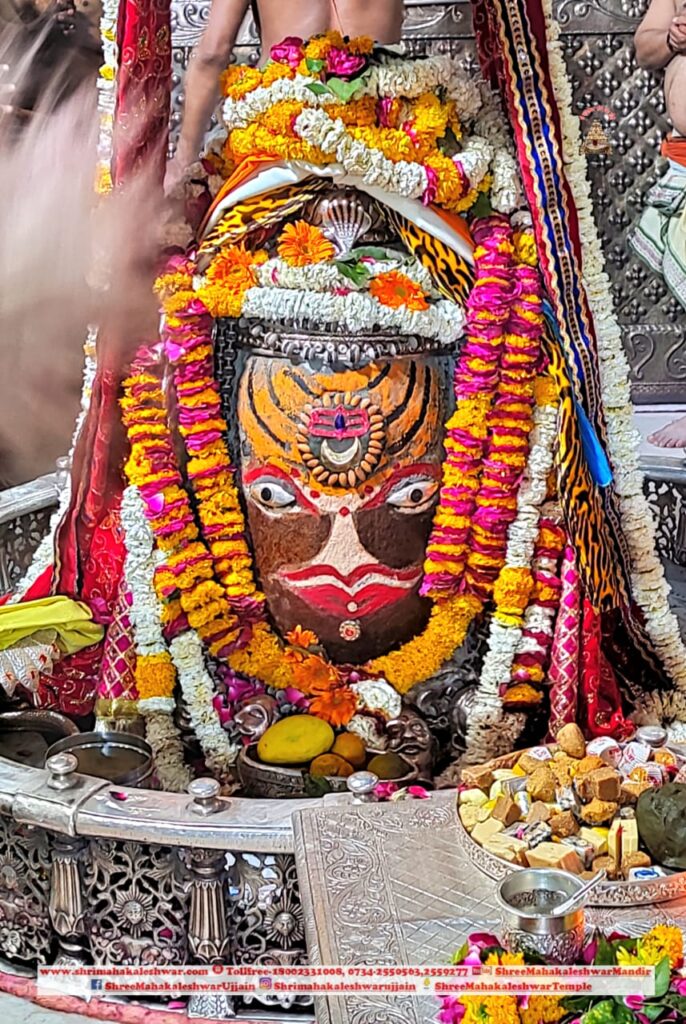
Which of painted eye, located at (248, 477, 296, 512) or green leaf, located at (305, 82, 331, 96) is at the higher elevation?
green leaf, located at (305, 82, 331, 96)

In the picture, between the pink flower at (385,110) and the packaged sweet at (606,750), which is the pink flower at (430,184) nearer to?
the pink flower at (385,110)

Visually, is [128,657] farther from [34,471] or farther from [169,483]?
[34,471]

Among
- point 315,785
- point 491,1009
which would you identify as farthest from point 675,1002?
point 315,785

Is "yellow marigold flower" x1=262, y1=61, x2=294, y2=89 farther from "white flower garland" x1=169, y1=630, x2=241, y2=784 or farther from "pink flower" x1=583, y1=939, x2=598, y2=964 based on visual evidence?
"pink flower" x1=583, y1=939, x2=598, y2=964

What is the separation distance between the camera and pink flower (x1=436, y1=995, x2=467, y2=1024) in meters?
2.20

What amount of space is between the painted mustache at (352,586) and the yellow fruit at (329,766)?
35cm

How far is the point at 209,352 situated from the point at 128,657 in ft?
2.60

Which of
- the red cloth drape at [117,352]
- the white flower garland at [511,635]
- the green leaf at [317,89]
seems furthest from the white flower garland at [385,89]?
the white flower garland at [511,635]

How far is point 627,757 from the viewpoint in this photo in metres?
3.01

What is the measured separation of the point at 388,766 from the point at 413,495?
0.66 meters

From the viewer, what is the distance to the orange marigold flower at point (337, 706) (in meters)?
3.41

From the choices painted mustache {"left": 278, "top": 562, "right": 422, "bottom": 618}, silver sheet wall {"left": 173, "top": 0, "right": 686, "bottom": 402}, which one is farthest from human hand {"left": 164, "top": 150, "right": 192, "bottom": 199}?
silver sheet wall {"left": 173, "top": 0, "right": 686, "bottom": 402}

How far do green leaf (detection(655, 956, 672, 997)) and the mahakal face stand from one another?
1.36 metres

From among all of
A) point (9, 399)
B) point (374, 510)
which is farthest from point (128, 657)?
point (9, 399)
